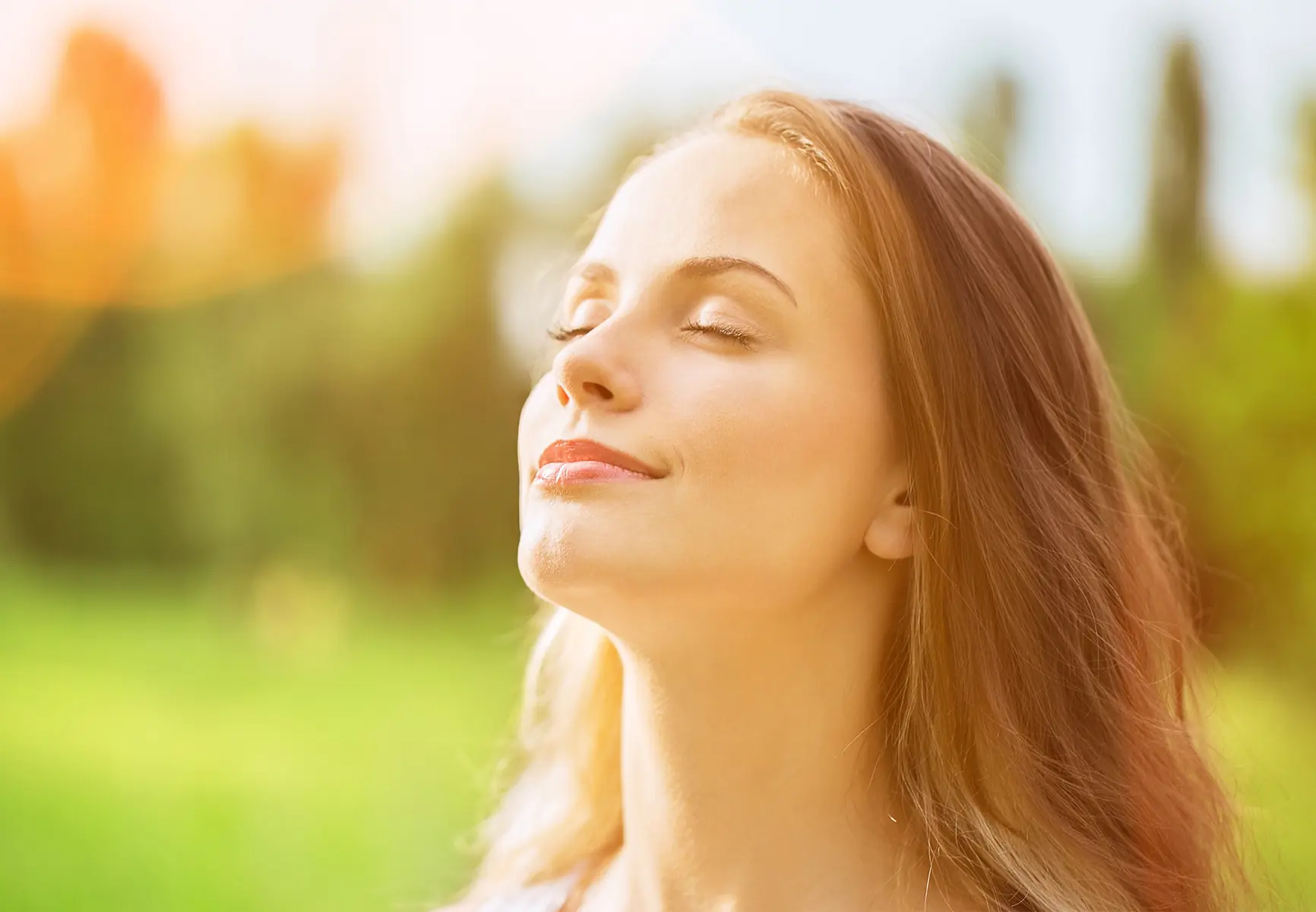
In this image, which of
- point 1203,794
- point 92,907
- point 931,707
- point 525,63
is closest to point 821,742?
Answer: point 931,707

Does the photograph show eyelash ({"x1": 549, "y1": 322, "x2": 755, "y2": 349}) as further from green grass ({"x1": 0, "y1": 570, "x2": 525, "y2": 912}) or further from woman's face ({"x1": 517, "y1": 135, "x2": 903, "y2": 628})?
green grass ({"x1": 0, "y1": 570, "x2": 525, "y2": 912})

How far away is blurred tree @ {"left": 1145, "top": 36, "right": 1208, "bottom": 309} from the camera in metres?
1.50

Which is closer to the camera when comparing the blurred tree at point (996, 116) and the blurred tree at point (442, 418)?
the blurred tree at point (996, 116)

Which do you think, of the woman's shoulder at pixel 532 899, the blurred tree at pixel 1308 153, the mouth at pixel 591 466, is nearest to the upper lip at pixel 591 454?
the mouth at pixel 591 466

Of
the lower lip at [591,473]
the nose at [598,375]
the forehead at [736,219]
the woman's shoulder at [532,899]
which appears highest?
the forehead at [736,219]

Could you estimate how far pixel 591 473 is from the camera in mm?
815

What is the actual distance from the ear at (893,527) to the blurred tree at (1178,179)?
0.85 metres

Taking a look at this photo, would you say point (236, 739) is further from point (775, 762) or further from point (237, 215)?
point (775, 762)

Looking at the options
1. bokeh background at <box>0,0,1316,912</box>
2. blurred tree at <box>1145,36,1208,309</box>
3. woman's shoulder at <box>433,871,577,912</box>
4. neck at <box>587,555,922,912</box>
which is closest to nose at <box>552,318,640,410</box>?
neck at <box>587,555,922,912</box>

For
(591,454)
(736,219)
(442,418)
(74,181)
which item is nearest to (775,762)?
(591,454)

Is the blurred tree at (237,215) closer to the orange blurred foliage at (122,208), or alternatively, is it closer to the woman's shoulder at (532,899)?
the orange blurred foliage at (122,208)

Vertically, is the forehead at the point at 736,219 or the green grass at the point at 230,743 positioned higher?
the forehead at the point at 736,219

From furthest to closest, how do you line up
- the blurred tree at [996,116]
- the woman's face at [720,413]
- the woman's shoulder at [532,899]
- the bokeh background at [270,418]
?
the bokeh background at [270,418]
the blurred tree at [996,116]
the woman's shoulder at [532,899]
the woman's face at [720,413]

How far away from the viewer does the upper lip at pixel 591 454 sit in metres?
0.81
